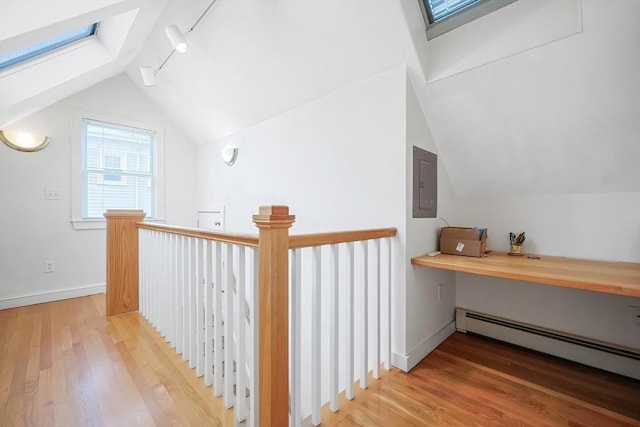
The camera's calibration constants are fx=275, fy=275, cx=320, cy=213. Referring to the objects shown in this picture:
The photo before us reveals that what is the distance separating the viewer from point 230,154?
336 cm

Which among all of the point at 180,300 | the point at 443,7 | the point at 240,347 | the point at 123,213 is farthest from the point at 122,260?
the point at 443,7

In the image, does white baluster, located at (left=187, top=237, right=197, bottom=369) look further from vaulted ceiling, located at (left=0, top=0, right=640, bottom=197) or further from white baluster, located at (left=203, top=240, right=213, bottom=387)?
vaulted ceiling, located at (left=0, top=0, right=640, bottom=197)

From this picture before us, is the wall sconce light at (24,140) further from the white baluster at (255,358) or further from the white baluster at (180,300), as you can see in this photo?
the white baluster at (255,358)

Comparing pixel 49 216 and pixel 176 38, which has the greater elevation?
pixel 176 38

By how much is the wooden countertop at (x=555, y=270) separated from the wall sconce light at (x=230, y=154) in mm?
2491

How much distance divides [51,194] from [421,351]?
4.02 meters

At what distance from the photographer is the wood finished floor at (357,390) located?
1.31 metres

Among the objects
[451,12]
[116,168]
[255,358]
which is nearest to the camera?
[255,358]

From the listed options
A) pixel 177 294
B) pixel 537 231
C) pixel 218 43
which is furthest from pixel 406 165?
pixel 218 43

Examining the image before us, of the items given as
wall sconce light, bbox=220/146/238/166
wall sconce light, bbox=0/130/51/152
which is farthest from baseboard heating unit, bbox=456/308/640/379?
wall sconce light, bbox=0/130/51/152

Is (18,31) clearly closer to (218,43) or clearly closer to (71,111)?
(218,43)

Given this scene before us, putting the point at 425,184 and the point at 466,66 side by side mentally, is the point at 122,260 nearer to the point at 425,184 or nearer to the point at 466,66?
the point at 425,184

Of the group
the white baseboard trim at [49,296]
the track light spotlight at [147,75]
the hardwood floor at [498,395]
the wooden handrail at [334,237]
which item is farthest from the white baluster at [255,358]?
the white baseboard trim at [49,296]

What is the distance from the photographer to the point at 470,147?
1.95 m
